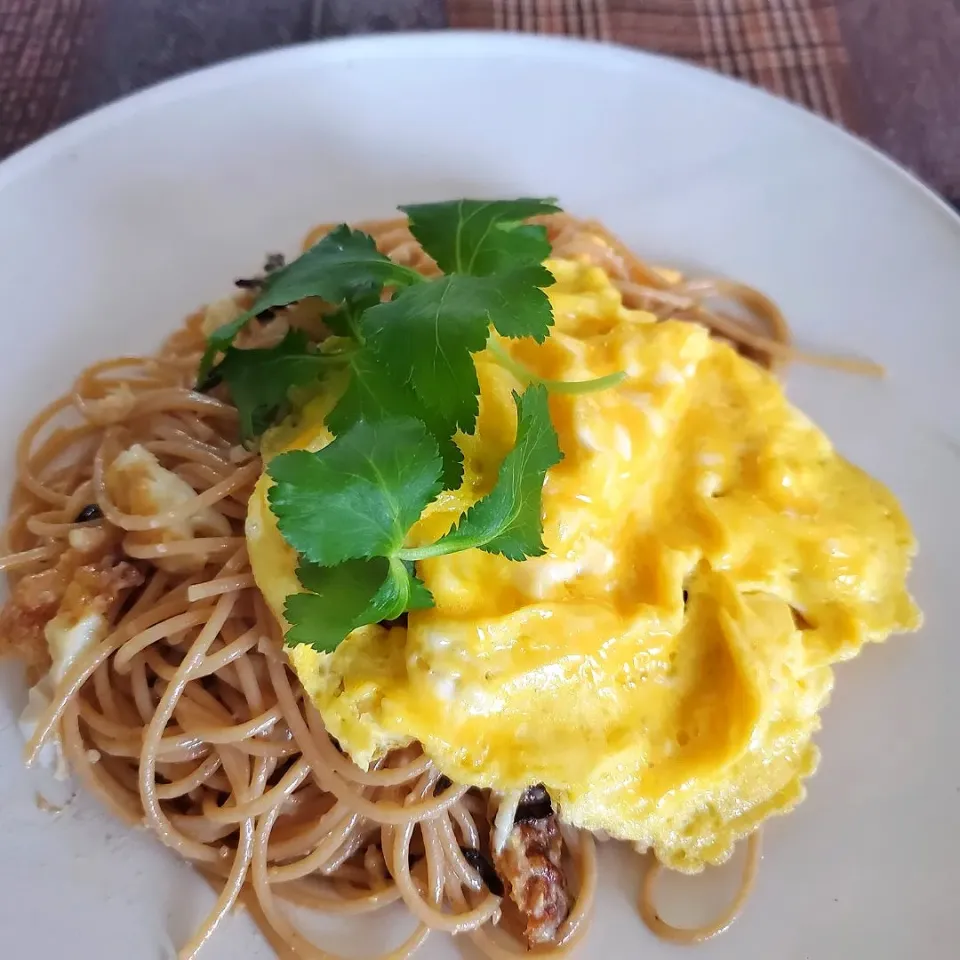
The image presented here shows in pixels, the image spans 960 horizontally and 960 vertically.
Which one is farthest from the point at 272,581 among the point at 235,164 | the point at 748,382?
the point at 235,164

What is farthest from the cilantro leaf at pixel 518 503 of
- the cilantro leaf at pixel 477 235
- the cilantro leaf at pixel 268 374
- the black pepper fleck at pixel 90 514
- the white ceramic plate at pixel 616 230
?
the black pepper fleck at pixel 90 514

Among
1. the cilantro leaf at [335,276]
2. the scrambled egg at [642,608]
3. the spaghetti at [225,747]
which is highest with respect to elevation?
the cilantro leaf at [335,276]

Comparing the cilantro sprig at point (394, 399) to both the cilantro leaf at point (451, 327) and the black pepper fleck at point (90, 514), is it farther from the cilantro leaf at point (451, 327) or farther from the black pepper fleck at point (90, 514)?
the black pepper fleck at point (90, 514)

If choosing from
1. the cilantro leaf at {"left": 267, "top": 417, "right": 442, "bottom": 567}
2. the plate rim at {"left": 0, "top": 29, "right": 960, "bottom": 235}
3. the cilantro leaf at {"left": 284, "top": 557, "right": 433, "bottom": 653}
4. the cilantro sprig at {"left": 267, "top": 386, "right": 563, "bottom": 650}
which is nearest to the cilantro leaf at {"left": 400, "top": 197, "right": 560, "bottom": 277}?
the cilantro sprig at {"left": 267, "top": 386, "right": 563, "bottom": 650}

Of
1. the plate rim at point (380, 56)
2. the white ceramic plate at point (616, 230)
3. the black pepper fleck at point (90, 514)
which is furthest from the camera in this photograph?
the plate rim at point (380, 56)

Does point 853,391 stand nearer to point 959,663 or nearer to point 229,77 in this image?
point 959,663

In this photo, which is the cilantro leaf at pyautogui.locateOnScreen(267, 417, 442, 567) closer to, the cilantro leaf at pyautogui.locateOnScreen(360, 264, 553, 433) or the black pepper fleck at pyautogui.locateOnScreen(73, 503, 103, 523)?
the cilantro leaf at pyautogui.locateOnScreen(360, 264, 553, 433)
